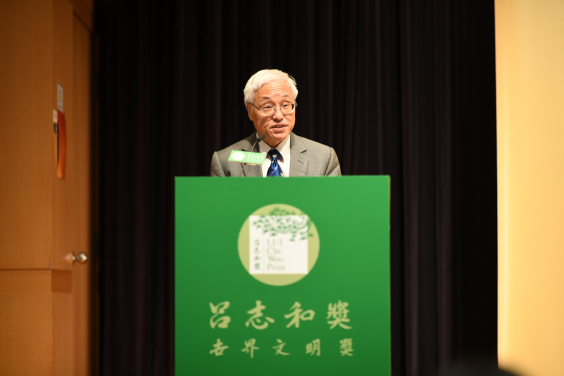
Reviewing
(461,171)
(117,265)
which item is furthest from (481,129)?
(117,265)

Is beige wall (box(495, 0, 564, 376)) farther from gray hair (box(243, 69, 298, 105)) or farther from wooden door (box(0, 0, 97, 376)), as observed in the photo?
wooden door (box(0, 0, 97, 376))

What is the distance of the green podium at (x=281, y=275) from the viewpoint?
3.17ft

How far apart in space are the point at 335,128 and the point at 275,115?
1.00 meters

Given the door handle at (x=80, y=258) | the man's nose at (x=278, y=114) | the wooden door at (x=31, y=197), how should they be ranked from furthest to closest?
the door handle at (x=80, y=258) < the wooden door at (x=31, y=197) < the man's nose at (x=278, y=114)

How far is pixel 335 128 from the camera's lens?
270cm

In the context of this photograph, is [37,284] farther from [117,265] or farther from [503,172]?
[503,172]

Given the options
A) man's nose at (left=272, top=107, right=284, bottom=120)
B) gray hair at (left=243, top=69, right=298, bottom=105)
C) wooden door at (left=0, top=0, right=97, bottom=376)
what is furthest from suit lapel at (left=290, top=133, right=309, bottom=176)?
wooden door at (left=0, top=0, right=97, bottom=376)

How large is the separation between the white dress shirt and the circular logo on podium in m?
0.71

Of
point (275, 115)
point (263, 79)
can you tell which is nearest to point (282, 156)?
point (275, 115)

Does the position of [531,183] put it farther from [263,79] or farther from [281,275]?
[281,275]

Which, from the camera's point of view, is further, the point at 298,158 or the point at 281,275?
the point at 298,158

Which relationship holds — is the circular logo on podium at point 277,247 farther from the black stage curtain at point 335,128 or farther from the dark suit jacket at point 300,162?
the black stage curtain at point 335,128

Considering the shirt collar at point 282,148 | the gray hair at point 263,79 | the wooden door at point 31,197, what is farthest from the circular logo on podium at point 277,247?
the wooden door at point 31,197

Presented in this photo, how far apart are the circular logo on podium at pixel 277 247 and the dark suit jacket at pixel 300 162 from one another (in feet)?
2.18
